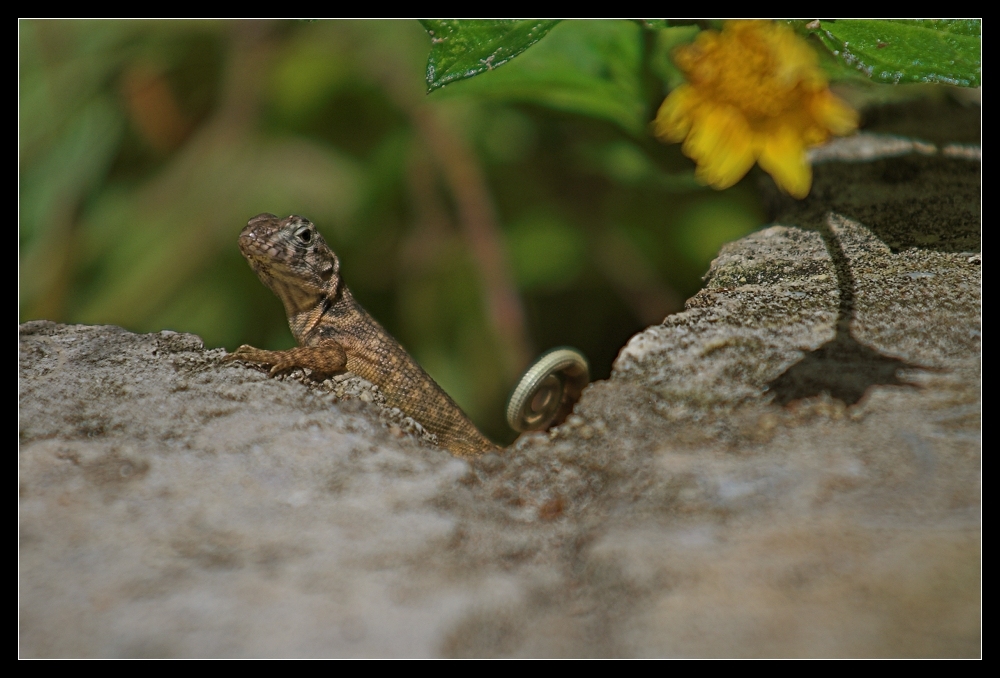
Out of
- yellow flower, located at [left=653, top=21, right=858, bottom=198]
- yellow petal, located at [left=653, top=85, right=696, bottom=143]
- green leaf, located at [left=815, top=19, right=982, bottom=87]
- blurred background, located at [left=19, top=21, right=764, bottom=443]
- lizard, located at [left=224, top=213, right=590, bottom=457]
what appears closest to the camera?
green leaf, located at [left=815, top=19, right=982, bottom=87]

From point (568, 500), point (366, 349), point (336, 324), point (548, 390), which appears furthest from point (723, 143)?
point (336, 324)

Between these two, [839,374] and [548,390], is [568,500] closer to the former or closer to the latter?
[839,374]

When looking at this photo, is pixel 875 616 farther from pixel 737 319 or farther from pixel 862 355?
pixel 737 319

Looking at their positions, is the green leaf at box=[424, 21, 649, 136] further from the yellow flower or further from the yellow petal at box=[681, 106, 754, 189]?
the yellow petal at box=[681, 106, 754, 189]

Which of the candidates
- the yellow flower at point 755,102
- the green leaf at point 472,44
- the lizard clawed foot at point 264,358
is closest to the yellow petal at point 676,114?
the yellow flower at point 755,102

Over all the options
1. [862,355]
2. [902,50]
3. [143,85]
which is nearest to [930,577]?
[862,355]

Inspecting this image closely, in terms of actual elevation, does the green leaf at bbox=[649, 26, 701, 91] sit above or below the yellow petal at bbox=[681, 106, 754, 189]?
above

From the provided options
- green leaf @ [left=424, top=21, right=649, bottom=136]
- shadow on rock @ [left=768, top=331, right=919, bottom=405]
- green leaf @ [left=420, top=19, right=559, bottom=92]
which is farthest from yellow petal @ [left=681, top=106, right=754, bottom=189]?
shadow on rock @ [left=768, top=331, right=919, bottom=405]

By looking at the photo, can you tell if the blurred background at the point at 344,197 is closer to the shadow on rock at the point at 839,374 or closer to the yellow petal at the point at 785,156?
the yellow petal at the point at 785,156
